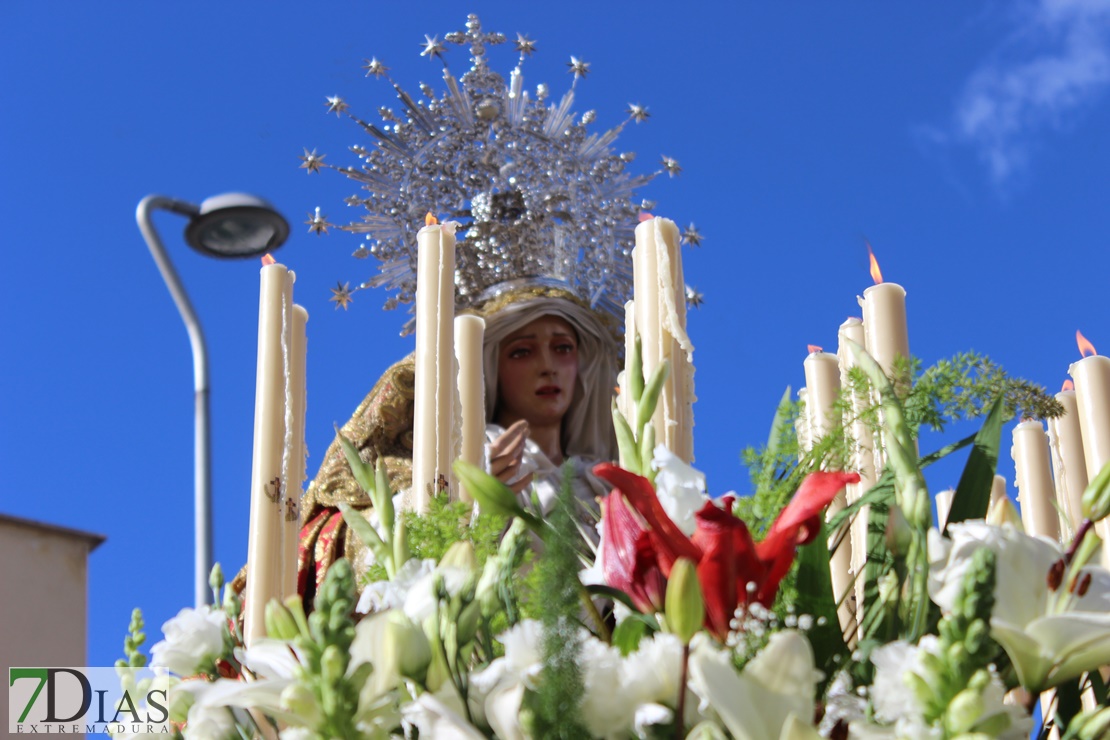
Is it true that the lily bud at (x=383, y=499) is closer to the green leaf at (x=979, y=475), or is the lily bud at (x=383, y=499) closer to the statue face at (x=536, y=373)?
the green leaf at (x=979, y=475)

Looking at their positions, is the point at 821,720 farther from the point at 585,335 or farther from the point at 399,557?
the point at 585,335

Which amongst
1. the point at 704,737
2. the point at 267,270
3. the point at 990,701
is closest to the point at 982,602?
the point at 990,701

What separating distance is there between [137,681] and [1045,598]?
2.11 ft

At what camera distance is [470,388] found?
1.77 meters

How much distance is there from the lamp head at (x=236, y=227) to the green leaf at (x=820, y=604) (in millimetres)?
2209

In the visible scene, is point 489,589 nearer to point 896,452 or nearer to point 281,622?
point 281,622

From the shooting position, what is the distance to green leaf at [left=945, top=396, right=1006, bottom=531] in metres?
1.12

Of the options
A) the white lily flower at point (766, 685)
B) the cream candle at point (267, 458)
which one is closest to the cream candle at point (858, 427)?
the white lily flower at point (766, 685)

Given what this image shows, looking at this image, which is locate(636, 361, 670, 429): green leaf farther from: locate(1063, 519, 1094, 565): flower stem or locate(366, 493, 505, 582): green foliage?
locate(1063, 519, 1094, 565): flower stem

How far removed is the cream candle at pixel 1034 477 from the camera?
202 centimetres

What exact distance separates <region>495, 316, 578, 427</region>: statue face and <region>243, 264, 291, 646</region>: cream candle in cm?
90

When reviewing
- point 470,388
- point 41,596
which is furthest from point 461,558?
point 41,596

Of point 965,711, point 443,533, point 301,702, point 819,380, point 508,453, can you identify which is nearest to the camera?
point 965,711

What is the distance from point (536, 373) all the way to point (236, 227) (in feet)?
2.75
